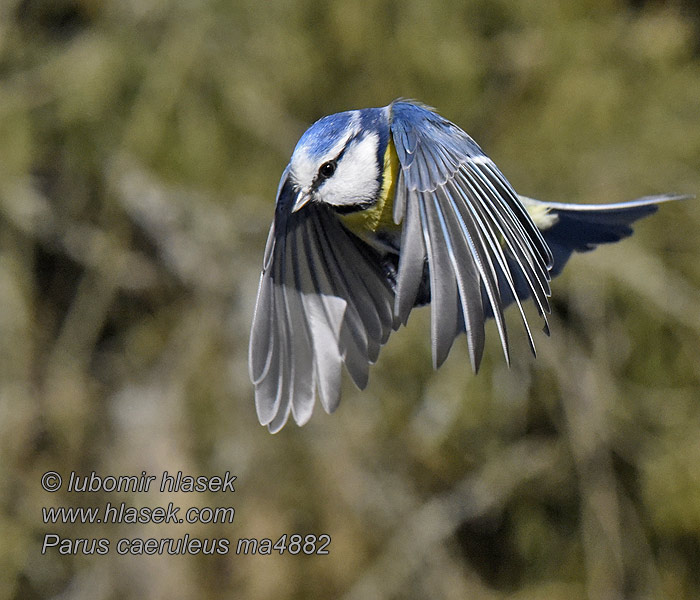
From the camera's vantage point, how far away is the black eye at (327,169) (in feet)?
5.49

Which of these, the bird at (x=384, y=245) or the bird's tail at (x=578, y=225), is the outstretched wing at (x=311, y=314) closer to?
the bird at (x=384, y=245)

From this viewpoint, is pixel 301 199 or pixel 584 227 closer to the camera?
pixel 301 199

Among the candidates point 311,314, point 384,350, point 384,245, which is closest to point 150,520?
point 384,350

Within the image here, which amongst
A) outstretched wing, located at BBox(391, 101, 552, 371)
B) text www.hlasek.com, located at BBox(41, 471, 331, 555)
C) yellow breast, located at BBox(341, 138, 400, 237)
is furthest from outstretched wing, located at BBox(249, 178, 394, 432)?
text www.hlasek.com, located at BBox(41, 471, 331, 555)

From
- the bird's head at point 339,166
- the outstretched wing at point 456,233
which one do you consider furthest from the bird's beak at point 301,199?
the outstretched wing at point 456,233

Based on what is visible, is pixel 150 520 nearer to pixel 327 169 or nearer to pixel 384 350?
pixel 384 350

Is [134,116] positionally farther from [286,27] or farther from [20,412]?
[20,412]

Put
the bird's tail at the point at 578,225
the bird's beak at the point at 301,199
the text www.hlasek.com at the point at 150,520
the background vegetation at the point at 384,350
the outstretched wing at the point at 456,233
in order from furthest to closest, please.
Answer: the background vegetation at the point at 384,350 < the text www.hlasek.com at the point at 150,520 < the bird's tail at the point at 578,225 < the bird's beak at the point at 301,199 < the outstretched wing at the point at 456,233

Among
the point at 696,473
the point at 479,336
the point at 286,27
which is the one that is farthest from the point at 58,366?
the point at 479,336

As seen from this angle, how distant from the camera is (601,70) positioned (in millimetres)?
4020

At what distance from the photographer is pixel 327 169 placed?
66.2 inches

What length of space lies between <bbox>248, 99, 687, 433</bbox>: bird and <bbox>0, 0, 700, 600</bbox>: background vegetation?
1853 millimetres

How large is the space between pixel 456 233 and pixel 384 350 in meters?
2.34

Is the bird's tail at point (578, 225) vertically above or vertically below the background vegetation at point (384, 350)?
above
